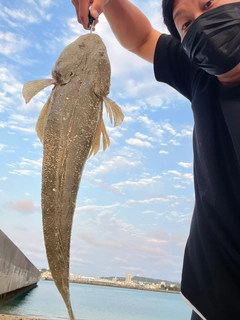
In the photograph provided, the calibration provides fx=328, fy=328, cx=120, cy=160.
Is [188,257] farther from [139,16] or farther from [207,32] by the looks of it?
[139,16]

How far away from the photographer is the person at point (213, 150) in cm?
165

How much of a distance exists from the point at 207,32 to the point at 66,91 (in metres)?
0.91

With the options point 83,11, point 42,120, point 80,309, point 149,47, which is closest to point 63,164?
point 42,120

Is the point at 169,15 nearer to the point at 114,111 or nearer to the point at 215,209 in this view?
the point at 114,111

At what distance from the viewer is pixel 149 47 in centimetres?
261

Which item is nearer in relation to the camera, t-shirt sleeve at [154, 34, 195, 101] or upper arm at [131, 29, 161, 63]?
t-shirt sleeve at [154, 34, 195, 101]

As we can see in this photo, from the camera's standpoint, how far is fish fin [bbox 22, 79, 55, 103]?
215 centimetres

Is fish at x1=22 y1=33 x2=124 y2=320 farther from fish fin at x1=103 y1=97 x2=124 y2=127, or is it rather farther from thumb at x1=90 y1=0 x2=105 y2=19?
thumb at x1=90 y1=0 x2=105 y2=19

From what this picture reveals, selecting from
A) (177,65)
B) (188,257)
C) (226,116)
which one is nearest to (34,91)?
(177,65)

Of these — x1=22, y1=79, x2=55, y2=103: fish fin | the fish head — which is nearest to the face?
the fish head

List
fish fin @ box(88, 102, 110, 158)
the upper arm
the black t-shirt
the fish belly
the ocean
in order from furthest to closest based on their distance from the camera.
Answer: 1. the ocean
2. the upper arm
3. fish fin @ box(88, 102, 110, 158)
4. the fish belly
5. the black t-shirt

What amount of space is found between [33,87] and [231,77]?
4.09 ft

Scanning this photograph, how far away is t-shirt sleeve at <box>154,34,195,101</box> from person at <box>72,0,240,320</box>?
1.9 inches

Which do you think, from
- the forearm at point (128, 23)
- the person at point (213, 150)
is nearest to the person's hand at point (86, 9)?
the person at point (213, 150)
